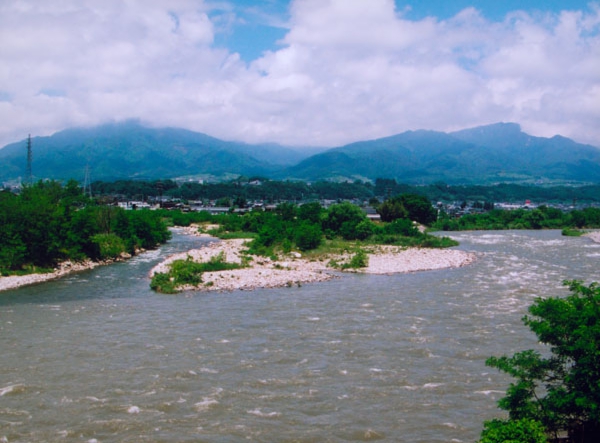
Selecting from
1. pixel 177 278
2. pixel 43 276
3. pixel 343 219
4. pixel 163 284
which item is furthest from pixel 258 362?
pixel 343 219

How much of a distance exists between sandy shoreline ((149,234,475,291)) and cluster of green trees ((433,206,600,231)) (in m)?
31.8

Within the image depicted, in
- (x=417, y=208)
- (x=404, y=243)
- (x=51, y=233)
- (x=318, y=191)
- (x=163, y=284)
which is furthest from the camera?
(x=318, y=191)

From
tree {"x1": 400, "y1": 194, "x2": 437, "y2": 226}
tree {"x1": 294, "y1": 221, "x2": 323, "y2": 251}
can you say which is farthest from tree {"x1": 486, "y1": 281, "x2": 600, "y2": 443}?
tree {"x1": 400, "y1": 194, "x2": 437, "y2": 226}

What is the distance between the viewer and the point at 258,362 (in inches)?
506

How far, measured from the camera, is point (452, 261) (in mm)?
31266

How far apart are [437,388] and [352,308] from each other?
7.40 m

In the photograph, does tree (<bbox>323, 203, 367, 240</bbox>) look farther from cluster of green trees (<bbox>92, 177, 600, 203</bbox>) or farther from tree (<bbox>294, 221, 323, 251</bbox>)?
cluster of green trees (<bbox>92, 177, 600, 203</bbox>)

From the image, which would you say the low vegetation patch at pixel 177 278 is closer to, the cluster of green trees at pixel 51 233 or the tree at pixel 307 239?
the cluster of green trees at pixel 51 233

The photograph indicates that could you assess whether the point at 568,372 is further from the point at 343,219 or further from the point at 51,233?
the point at 343,219

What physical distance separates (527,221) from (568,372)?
6596 cm

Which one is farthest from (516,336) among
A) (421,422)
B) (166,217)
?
(166,217)

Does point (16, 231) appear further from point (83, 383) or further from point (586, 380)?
point (586, 380)

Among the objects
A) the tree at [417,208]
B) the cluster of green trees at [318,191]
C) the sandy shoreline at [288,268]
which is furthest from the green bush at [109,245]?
the cluster of green trees at [318,191]

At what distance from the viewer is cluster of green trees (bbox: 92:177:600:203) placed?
412 feet
